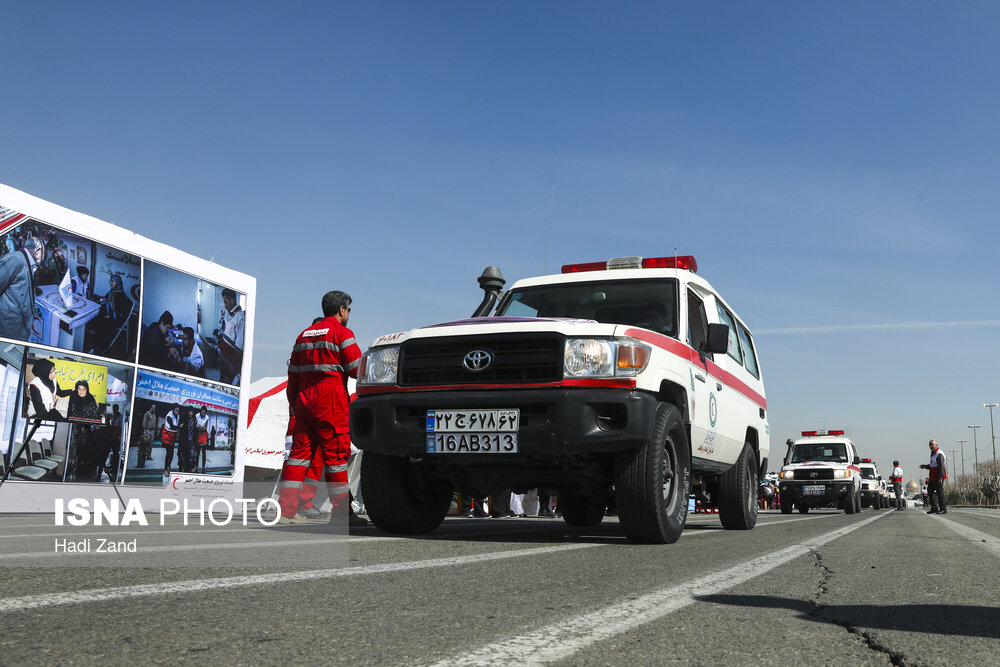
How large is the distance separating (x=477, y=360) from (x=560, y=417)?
69cm

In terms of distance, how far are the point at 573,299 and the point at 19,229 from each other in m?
9.24

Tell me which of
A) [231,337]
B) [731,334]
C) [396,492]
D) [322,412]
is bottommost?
[396,492]

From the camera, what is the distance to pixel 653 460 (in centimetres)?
534

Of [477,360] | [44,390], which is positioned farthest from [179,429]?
[477,360]

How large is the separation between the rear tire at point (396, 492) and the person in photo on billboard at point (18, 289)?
Result: 875 centimetres

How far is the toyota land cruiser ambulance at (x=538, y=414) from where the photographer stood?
5.20m

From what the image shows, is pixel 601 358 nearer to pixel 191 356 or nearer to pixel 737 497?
pixel 737 497

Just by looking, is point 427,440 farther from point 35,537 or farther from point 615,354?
point 35,537

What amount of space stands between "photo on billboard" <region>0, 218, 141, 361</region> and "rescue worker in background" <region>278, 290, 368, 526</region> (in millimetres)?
7333

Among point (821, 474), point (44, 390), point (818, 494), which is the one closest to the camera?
point (44, 390)

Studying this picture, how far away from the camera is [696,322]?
711 centimetres

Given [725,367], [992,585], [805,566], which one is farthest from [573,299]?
[992,585]

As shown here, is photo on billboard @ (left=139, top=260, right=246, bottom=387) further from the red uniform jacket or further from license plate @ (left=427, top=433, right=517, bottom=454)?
license plate @ (left=427, top=433, right=517, bottom=454)

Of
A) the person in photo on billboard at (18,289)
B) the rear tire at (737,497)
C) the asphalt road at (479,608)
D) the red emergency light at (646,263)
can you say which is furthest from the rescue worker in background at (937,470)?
the person in photo on billboard at (18,289)
